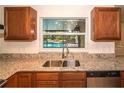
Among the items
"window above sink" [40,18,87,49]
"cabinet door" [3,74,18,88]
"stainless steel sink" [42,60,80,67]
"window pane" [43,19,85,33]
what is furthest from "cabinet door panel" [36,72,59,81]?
"window pane" [43,19,85,33]

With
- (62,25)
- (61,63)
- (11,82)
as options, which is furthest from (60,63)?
(11,82)

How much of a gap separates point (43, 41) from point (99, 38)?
115cm

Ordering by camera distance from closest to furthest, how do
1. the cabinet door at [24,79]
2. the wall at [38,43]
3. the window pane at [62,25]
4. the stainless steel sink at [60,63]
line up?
the cabinet door at [24,79] < the stainless steel sink at [60,63] < the wall at [38,43] < the window pane at [62,25]

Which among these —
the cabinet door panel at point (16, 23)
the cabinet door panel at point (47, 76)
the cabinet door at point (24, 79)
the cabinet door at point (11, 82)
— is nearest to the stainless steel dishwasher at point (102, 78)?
the cabinet door panel at point (47, 76)

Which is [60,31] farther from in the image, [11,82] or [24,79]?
[11,82]

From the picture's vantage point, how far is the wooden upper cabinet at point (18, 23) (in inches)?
135

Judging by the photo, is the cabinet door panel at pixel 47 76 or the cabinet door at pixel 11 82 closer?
the cabinet door at pixel 11 82

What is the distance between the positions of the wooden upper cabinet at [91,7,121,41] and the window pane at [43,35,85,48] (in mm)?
648

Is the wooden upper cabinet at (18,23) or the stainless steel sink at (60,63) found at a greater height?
the wooden upper cabinet at (18,23)

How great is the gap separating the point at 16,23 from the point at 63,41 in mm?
1031

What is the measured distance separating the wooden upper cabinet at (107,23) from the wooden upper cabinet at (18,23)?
1.09m

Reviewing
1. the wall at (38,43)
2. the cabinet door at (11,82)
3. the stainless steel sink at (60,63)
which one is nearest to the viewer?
the cabinet door at (11,82)

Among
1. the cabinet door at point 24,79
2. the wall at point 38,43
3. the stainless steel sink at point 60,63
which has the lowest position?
the cabinet door at point 24,79

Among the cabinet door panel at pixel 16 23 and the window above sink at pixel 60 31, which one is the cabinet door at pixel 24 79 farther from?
the window above sink at pixel 60 31
